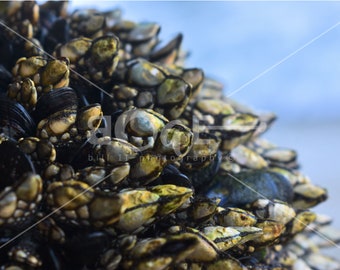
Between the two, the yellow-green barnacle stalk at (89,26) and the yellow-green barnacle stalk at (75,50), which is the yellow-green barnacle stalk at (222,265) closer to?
the yellow-green barnacle stalk at (75,50)

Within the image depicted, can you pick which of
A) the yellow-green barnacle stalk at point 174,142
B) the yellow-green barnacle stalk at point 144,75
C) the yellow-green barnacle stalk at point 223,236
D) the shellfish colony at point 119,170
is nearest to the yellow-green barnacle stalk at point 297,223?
the shellfish colony at point 119,170

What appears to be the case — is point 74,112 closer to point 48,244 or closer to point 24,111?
point 24,111

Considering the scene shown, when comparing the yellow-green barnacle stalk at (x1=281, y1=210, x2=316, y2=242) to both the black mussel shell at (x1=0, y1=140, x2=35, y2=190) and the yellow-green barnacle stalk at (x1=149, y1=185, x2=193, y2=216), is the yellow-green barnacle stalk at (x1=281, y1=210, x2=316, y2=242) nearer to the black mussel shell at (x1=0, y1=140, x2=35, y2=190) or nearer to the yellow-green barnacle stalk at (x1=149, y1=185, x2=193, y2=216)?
the yellow-green barnacle stalk at (x1=149, y1=185, x2=193, y2=216)

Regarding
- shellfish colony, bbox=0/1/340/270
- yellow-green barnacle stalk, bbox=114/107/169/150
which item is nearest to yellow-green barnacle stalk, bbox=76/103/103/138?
shellfish colony, bbox=0/1/340/270

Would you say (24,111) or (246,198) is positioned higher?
(24,111)

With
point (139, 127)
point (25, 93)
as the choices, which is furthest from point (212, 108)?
point (25, 93)

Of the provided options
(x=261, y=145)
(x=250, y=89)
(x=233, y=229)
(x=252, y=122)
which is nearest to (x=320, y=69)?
(x=250, y=89)

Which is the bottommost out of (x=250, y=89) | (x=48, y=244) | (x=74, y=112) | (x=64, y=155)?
(x=48, y=244)

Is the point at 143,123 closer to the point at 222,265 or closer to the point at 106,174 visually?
the point at 106,174
